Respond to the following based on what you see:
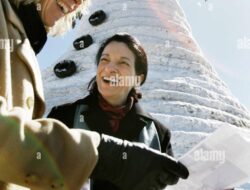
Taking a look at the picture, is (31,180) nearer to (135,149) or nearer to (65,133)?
(65,133)

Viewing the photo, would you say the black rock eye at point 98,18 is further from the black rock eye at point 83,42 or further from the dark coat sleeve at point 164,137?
the dark coat sleeve at point 164,137

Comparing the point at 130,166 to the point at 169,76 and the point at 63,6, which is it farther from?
the point at 169,76

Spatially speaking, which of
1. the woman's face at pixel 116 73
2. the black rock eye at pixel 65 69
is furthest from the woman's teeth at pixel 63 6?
the black rock eye at pixel 65 69

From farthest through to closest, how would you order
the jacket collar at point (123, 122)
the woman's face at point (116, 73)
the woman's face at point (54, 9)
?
the woman's face at point (116, 73), the jacket collar at point (123, 122), the woman's face at point (54, 9)

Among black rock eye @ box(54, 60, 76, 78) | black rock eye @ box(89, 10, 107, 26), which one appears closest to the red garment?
black rock eye @ box(54, 60, 76, 78)

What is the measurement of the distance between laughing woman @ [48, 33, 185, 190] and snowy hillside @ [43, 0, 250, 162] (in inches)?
248

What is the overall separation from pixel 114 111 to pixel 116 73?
23 cm

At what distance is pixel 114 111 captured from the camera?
3367mm

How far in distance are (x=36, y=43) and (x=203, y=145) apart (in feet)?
3.24

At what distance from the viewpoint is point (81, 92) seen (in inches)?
494

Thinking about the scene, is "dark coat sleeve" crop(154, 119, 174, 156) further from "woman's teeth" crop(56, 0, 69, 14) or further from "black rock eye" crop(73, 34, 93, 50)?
"black rock eye" crop(73, 34, 93, 50)

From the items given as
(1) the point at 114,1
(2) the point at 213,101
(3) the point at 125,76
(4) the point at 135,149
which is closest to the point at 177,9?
(1) the point at 114,1

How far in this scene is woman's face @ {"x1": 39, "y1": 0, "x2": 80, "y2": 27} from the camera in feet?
9.44

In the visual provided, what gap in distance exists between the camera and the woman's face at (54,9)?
2.88 meters
